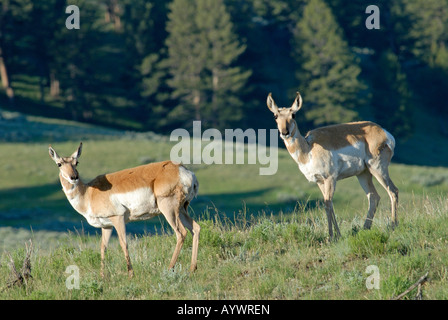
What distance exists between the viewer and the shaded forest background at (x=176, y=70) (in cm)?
6975

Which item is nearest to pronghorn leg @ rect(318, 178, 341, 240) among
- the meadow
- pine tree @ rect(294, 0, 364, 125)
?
the meadow

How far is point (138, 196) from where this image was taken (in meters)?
8.81

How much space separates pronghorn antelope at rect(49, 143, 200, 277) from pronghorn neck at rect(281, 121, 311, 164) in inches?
70.7

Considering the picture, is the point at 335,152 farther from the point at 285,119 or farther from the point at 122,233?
the point at 122,233

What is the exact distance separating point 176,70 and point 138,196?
67125mm

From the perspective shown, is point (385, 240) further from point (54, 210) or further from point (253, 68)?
point (253, 68)

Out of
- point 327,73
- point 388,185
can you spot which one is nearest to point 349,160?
point 388,185

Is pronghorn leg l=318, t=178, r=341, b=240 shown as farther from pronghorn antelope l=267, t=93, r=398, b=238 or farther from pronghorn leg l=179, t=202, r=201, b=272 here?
pronghorn leg l=179, t=202, r=201, b=272

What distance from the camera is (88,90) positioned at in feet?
244

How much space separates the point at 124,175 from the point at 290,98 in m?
72.0

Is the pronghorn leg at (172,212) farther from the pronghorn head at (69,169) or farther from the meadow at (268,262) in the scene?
the pronghorn head at (69,169)

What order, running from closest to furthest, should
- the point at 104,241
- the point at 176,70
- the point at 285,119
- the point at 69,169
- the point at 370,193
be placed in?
1. the point at 69,169
2. the point at 104,241
3. the point at 285,119
4. the point at 370,193
5. the point at 176,70

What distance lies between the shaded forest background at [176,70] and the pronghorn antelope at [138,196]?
61.8 metres

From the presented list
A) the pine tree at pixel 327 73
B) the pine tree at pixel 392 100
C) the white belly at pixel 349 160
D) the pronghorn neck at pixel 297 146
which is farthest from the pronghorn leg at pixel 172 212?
the pine tree at pixel 392 100
